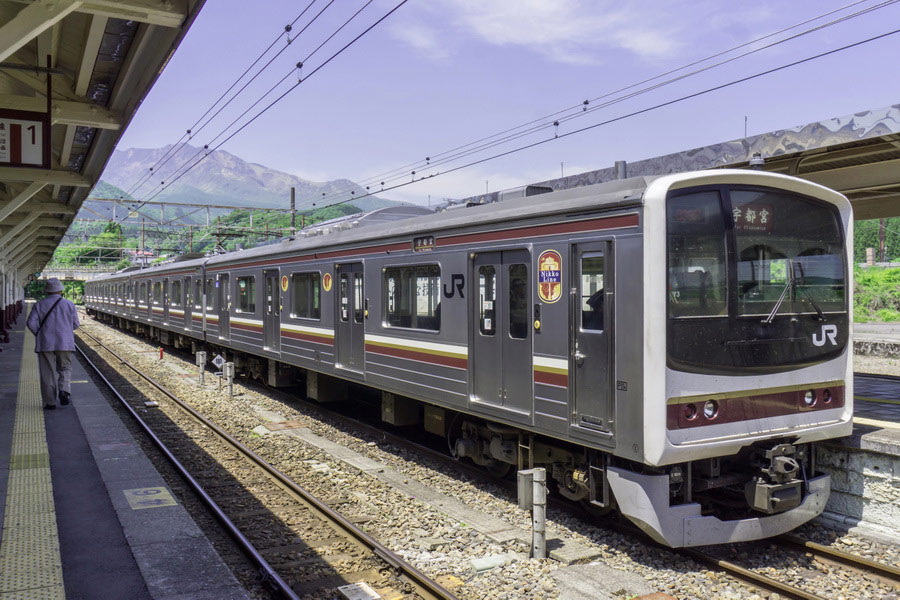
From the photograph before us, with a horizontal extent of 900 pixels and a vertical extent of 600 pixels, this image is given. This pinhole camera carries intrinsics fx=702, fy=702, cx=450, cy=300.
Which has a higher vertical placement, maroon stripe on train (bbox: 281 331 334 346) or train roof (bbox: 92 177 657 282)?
train roof (bbox: 92 177 657 282)

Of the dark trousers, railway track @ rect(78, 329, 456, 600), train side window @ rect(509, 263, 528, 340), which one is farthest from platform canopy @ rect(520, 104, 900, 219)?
the dark trousers

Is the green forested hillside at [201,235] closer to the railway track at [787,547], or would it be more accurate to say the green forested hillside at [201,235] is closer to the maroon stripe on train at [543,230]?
the maroon stripe on train at [543,230]

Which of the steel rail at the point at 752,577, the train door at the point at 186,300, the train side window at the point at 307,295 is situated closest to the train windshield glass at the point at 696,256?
the steel rail at the point at 752,577

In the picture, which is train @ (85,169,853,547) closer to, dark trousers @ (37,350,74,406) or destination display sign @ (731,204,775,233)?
destination display sign @ (731,204,775,233)

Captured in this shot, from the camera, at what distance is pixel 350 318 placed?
9.23 meters

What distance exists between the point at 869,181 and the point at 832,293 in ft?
12.1

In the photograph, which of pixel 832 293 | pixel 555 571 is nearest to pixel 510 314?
pixel 555 571

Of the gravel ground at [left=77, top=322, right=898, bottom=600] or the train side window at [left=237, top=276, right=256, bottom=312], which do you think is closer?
the gravel ground at [left=77, top=322, right=898, bottom=600]

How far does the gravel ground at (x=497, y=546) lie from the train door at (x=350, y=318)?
1280 millimetres

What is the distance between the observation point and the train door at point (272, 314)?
1194 cm

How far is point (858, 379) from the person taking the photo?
1049 cm

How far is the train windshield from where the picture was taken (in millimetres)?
4941

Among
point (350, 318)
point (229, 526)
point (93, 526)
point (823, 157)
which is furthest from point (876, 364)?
point (93, 526)

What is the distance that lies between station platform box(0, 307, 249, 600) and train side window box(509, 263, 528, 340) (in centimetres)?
297
